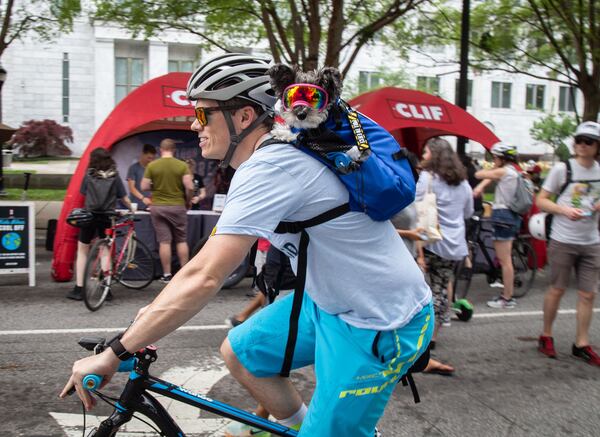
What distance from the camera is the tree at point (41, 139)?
115ft

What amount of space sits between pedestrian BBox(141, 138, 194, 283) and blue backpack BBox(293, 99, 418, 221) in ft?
20.4

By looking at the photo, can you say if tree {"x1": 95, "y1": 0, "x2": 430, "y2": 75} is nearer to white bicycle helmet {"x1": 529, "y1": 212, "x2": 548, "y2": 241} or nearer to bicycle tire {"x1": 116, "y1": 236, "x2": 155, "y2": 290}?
bicycle tire {"x1": 116, "y1": 236, "x2": 155, "y2": 290}

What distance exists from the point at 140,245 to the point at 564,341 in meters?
4.84

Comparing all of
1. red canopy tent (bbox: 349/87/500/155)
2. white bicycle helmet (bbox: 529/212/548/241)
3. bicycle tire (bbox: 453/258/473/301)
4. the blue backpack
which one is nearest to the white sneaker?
bicycle tire (bbox: 453/258/473/301)

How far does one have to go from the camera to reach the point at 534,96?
52688 mm

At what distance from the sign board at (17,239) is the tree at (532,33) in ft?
30.5

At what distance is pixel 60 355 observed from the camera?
512cm

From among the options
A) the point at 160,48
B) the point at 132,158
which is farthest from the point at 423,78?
the point at 132,158

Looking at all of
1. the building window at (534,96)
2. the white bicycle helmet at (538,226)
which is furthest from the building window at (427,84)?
the white bicycle helmet at (538,226)

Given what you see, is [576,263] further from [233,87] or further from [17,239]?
[17,239]

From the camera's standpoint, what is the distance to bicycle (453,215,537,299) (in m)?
8.16

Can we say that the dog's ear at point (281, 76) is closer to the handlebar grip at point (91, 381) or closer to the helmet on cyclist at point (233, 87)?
the helmet on cyclist at point (233, 87)

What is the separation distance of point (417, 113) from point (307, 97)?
9023mm

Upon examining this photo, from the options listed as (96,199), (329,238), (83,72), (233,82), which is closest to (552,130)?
(83,72)
